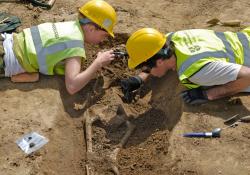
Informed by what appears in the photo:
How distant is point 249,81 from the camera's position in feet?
17.8

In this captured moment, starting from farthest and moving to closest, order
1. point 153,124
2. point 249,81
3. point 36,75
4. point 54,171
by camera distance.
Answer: point 36,75 → point 153,124 → point 249,81 → point 54,171

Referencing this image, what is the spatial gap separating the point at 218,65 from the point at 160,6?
2.77 m

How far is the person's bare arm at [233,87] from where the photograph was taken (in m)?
5.38

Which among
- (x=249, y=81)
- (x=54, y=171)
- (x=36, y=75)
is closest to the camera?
(x=54, y=171)

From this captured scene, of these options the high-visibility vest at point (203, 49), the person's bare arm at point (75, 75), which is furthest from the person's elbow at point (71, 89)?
the high-visibility vest at point (203, 49)

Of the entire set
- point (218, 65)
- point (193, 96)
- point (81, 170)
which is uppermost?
point (218, 65)

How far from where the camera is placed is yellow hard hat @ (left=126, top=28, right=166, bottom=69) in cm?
558

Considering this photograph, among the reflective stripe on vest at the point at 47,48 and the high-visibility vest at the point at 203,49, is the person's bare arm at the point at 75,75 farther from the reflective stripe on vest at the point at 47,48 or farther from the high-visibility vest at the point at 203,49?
the high-visibility vest at the point at 203,49

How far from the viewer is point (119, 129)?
5.80 metres

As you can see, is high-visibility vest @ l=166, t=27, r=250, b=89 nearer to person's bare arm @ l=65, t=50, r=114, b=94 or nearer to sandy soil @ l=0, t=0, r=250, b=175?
sandy soil @ l=0, t=0, r=250, b=175

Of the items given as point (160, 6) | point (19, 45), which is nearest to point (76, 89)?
point (19, 45)

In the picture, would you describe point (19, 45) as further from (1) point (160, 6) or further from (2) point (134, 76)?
(1) point (160, 6)

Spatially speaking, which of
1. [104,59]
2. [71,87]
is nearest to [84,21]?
[104,59]

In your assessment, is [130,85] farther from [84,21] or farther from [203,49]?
[203,49]
